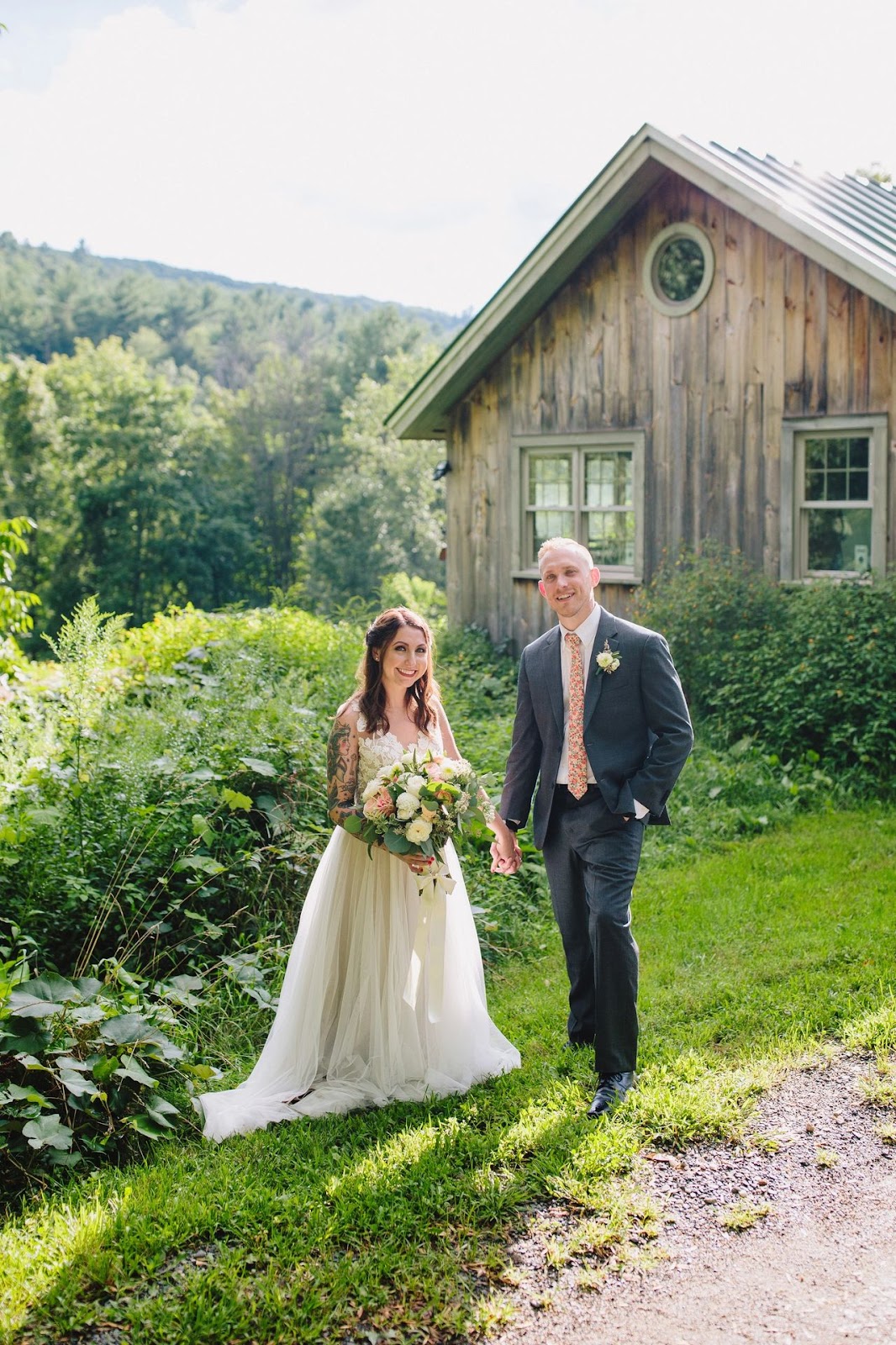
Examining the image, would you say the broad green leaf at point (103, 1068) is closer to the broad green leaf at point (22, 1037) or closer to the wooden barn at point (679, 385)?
the broad green leaf at point (22, 1037)

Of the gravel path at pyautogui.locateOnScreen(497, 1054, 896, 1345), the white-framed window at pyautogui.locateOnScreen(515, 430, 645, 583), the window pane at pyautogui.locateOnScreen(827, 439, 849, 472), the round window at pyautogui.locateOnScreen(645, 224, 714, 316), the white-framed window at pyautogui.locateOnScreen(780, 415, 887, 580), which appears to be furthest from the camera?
the white-framed window at pyautogui.locateOnScreen(515, 430, 645, 583)

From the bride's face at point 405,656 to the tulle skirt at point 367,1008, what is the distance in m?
0.73

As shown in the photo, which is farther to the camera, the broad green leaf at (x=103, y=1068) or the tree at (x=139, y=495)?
the tree at (x=139, y=495)

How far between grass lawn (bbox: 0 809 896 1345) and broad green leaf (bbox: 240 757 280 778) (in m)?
1.91

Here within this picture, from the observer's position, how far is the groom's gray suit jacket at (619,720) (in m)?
4.67

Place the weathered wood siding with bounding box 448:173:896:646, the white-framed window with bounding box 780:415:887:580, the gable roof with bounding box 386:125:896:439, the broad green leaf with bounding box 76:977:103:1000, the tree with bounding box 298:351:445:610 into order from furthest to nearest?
the tree with bounding box 298:351:445:610
the weathered wood siding with bounding box 448:173:896:646
the white-framed window with bounding box 780:415:887:580
the gable roof with bounding box 386:125:896:439
the broad green leaf with bounding box 76:977:103:1000

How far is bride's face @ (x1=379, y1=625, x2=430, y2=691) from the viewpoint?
4965 mm

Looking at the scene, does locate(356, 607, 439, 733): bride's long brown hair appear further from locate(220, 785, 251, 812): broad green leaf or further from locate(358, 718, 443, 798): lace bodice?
locate(220, 785, 251, 812): broad green leaf

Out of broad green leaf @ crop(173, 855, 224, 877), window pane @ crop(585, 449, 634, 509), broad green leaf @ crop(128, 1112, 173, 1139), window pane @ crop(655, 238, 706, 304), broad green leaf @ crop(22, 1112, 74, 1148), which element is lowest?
broad green leaf @ crop(128, 1112, 173, 1139)

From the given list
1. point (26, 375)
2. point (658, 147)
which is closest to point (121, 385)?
point (26, 375)

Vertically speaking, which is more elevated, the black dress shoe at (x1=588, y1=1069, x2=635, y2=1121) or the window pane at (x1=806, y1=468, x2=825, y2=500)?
the window pane at (x1=806, y1=468, x2=825, y2=500)

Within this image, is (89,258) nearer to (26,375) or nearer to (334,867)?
(26,375)

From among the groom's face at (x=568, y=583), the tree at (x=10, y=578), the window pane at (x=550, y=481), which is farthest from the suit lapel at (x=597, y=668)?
the window pane at (x=550, y=481)

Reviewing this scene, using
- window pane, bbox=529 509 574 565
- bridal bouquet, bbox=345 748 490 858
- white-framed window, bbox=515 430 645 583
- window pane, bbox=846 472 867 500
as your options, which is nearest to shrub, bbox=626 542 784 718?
window pane, bbox=846 472 867 500
